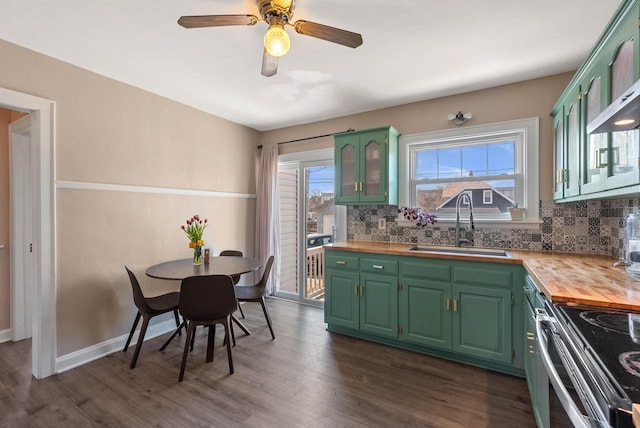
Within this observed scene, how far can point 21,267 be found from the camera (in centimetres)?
300

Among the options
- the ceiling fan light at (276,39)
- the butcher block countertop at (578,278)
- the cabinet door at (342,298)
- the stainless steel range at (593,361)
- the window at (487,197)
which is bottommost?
the cabinet door at (342,298)

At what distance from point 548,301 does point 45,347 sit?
352 centimetres

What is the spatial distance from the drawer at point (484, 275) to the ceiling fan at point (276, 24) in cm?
194

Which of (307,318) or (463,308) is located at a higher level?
(463,308)

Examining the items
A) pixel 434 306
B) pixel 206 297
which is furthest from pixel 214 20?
pixel 434 306

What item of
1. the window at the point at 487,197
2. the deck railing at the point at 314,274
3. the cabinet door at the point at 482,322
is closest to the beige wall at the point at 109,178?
the deck railing at the point at 314,274

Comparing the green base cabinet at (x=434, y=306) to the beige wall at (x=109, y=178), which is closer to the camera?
the green base cabinet at (x=434, y=306)

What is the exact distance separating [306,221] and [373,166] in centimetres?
146

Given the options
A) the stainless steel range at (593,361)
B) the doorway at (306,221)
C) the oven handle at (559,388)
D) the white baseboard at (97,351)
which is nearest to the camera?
the stainless steel range at (593,361)

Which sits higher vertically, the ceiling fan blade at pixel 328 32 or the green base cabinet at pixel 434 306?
the ceiling fan blade at pixel 328 32

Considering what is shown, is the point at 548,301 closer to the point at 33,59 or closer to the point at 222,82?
the point at 222,82

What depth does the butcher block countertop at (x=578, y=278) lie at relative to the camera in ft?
4.23

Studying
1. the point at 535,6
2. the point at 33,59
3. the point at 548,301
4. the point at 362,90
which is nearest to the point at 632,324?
the point at 548,301

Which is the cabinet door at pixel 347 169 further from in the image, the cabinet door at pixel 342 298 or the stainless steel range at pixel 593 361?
the stainless steel range at pixel 593 361
